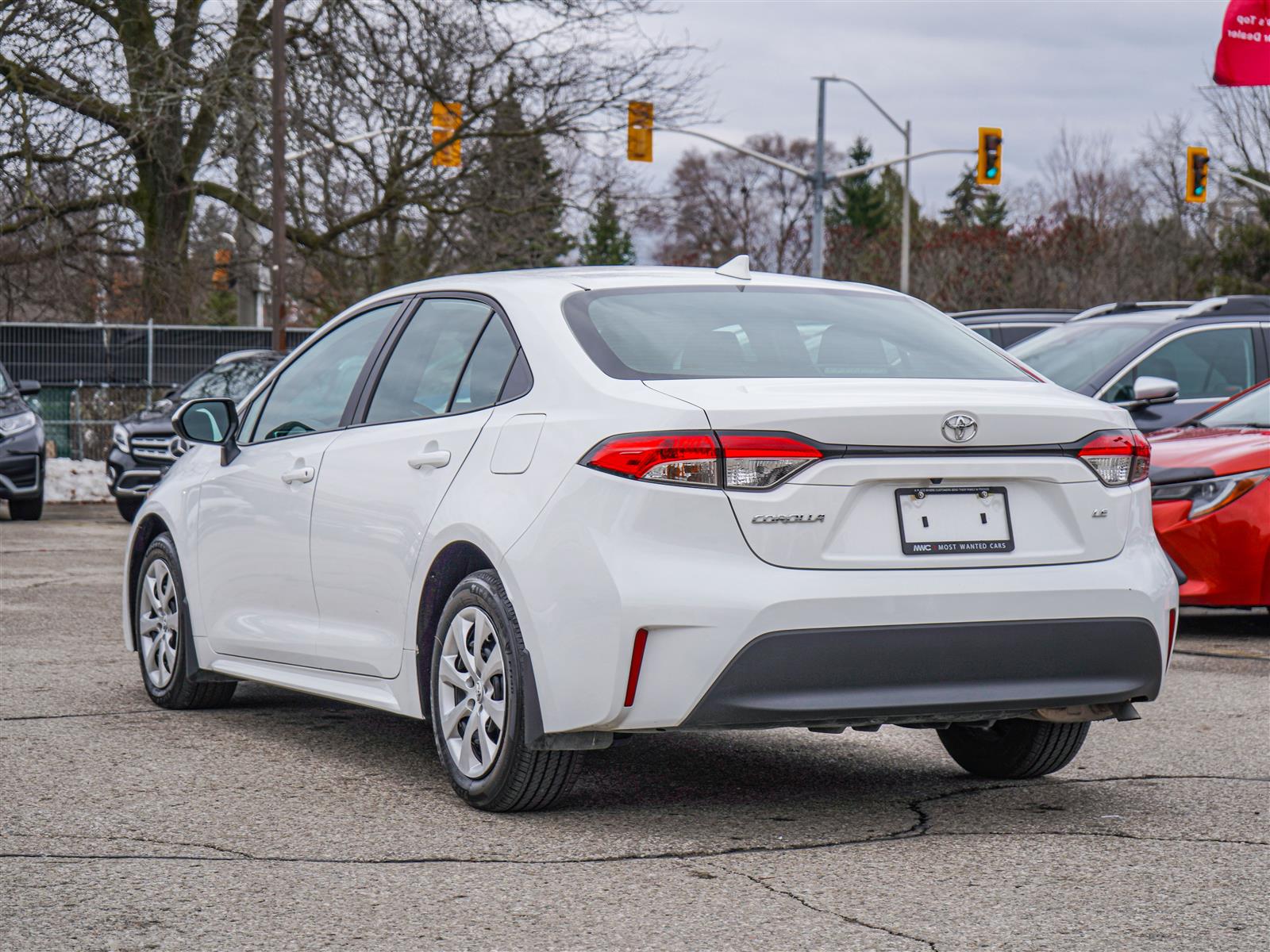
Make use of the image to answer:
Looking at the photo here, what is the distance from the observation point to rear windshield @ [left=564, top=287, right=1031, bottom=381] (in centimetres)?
499

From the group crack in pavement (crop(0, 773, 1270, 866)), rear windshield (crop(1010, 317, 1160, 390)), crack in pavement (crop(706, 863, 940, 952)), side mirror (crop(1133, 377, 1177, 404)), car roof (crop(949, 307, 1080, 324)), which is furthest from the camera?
car roof (crop(949, 307, 1080, 324))

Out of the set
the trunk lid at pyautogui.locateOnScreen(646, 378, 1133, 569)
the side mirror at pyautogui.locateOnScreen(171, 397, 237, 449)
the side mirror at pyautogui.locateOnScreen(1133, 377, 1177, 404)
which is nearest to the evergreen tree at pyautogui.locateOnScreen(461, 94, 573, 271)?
the side mirror at pyautogui.locateOnScreen(1133, 377, 1177, 404)

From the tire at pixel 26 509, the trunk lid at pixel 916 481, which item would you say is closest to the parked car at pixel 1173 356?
the trunk lid at pixel 916 481

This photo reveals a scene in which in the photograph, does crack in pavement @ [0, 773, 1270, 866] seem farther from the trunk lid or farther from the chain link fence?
the chain link fence

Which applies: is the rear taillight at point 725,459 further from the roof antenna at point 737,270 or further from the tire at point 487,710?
the roof antenna at point 737,270

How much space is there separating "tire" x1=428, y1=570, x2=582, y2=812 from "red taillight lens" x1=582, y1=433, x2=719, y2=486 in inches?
22.2

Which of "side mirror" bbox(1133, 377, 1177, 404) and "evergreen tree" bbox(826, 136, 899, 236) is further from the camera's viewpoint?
"evergreen tree" bbox(826, 136, 899, 236)

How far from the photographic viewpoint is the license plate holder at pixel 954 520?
4.68 m

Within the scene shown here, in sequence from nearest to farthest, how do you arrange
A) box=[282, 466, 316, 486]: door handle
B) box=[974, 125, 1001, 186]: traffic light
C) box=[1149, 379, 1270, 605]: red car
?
box=[282, 466, 316, 486]: door handle
box=[1149, 379, 1270, 605]: red car
box=[974, 125, 1001, 186]: traffic light

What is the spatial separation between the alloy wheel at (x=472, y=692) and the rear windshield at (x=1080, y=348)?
24.6 ft

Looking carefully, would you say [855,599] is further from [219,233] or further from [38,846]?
[219,233]

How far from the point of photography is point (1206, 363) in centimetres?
1208

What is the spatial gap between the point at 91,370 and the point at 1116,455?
73.6ft

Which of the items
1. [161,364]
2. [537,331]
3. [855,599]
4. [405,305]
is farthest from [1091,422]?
[161,364]
